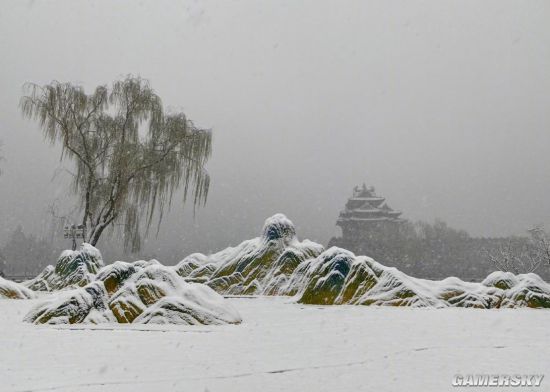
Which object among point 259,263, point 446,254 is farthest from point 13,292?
point 446,254

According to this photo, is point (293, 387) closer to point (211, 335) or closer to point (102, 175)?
point (211, 335)

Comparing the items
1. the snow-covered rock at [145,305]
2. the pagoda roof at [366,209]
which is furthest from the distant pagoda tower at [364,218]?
the snow-covered rock at [145,305]

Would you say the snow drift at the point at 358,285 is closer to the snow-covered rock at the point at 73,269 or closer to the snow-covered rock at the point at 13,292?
the snow-covered rock at the point at 73,269

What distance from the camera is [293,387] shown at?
2840 mm

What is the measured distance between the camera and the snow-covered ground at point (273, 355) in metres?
2.91

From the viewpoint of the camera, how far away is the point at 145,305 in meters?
5.92

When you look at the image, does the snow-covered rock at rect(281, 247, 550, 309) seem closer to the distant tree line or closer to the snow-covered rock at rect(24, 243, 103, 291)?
the snow-covered rock at rect(24, 243, 103, 291)

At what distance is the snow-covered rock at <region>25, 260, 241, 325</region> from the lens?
17.7 ft

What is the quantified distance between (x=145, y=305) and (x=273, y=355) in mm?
2788

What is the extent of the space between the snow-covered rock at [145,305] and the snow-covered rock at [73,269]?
5.40 meters

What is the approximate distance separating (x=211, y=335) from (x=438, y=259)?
38.3 metres

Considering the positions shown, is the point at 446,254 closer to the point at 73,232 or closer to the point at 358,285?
the point at 73,232

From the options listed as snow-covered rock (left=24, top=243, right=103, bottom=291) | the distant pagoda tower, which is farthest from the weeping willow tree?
the distant pagoda tower

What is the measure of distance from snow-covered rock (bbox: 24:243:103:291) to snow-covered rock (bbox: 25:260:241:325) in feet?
17.7
